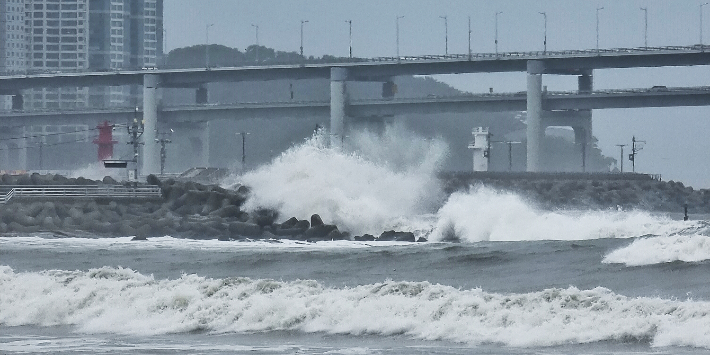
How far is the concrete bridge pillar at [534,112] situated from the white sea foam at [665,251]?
3444 inches

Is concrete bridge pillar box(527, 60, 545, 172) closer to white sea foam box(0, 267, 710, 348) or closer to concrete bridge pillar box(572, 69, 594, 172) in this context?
concrete bridge pillar box(572, 69, 594, 172)

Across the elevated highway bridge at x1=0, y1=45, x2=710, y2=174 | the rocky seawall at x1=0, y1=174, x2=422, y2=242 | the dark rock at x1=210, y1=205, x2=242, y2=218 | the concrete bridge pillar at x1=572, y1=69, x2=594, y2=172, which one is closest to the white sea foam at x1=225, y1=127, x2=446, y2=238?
the rocky seawall at x1=0, y1=174, x2=422, y2=242

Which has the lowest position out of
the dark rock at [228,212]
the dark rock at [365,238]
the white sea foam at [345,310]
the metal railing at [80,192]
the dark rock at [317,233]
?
the white sea foam at [345,310]

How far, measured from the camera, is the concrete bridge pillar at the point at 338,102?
12925cm

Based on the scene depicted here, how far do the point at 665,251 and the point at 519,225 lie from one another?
23133mm

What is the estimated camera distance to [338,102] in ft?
427

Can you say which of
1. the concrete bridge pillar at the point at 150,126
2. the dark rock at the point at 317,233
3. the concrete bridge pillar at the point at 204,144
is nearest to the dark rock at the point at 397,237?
the dark rock at the point at 317,233

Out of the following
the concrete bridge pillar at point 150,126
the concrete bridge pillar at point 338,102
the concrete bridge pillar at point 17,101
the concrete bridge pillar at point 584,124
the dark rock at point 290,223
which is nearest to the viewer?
the dark rock at point 290,223

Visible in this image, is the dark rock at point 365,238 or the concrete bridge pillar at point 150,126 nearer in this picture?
the dark rock at point 365,238

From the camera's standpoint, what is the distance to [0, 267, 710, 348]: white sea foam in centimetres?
2302

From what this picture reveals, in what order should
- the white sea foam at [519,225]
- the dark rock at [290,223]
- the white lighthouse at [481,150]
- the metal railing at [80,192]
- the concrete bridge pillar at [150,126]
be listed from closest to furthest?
the white sea foam at [519,225], the dark rock at [290,223], the metal railing at [80,192], the white lighthouse at [481,150], the concrete bridge pillar at [150,126]

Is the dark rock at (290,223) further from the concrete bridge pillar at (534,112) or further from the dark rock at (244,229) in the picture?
the concrete bridge pillar at (534,112)

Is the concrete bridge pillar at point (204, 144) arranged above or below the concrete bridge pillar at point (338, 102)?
below

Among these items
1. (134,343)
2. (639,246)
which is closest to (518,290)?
(639,246)
